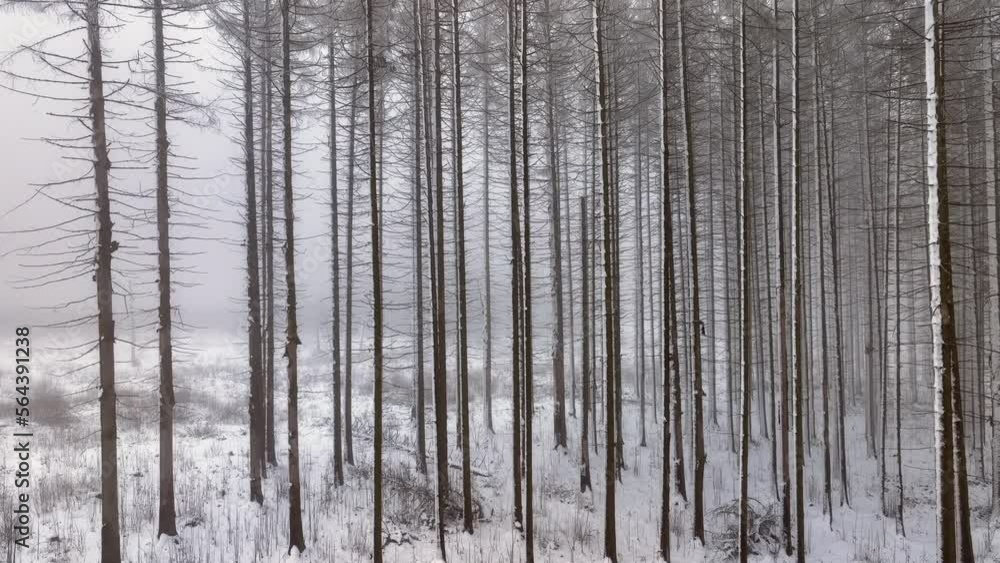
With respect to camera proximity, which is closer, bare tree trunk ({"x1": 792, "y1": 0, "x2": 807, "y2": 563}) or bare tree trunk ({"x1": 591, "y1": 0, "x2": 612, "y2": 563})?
bare tree trunk ({"x1": 591, "y1": 0, "x2": 612, "y2": 563})

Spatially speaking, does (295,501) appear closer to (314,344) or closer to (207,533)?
(207,533)

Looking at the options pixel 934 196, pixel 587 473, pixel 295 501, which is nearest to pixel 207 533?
pixel 295 501

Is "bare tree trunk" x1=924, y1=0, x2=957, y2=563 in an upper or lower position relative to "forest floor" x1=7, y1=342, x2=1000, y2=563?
upper

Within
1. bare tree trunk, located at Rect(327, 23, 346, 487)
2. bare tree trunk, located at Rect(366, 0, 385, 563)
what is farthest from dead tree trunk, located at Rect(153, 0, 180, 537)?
bare tree trunk, located at Rect(366, 0, 385, 563)

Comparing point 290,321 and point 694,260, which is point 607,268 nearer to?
point 694,260

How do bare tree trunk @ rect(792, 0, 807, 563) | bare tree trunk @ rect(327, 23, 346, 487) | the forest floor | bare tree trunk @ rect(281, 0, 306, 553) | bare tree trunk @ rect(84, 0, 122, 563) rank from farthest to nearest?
1. bare tree trunk @ rect(327, 23, 346, 487)
2. bare tree trunk @ rect(792, 0, 807, 563)
3. the forest floor
4. bare tree trunk @ rect(281, 0, 306, 553)
5. bare tree trunk @ rect(84, 0, 122, 563)

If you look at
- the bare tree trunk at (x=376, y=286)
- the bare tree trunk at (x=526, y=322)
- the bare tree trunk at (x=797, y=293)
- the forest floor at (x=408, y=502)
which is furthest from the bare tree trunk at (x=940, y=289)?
the bare tree trunk at (x=376, y=286)

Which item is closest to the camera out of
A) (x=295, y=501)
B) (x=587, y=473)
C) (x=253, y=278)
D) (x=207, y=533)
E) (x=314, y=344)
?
(x=295, y=501)

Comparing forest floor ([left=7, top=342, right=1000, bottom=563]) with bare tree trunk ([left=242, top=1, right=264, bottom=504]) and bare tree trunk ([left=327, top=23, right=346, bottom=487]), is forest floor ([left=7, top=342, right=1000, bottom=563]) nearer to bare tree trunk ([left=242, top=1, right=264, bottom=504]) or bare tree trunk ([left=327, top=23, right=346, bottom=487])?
bare tree trunk ([left=327, top=23, right=346, bottom=487])

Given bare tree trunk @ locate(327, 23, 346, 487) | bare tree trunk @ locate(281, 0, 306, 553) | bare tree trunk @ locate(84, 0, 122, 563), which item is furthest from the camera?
bare tree trunk @ locate(327, 23, 346, 487)

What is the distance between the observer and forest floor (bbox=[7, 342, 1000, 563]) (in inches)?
359

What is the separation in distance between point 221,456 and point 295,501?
→ 734cm

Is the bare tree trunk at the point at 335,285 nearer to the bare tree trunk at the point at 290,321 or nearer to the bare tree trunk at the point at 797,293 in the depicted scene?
the bare tree trunk at the point at 290,321

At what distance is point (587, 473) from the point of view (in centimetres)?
1338
